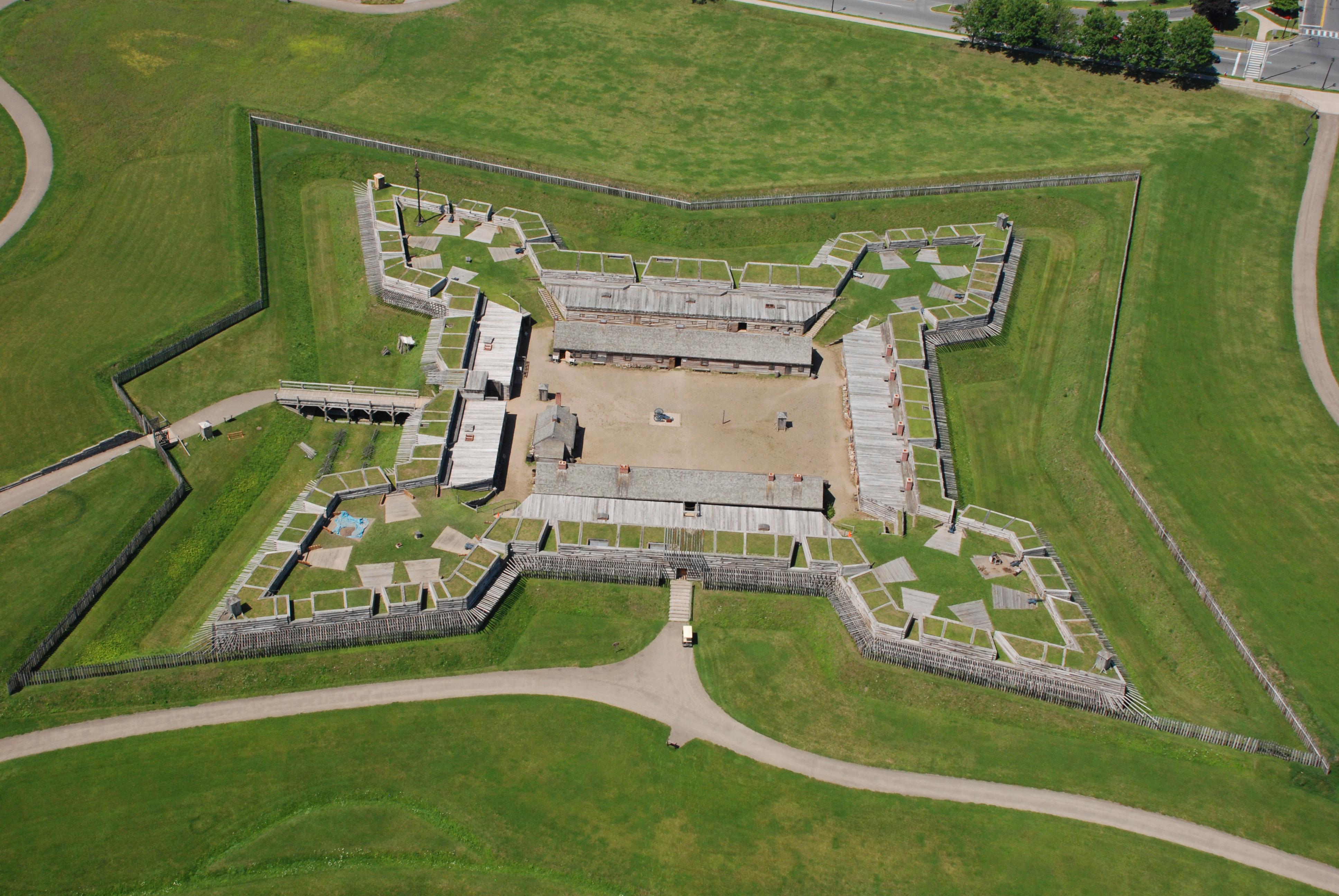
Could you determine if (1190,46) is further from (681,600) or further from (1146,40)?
A: (681,600)

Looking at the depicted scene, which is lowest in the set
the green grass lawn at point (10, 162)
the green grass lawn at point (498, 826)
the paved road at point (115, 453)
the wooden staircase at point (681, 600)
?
the green grass lawn at point (498, 826)

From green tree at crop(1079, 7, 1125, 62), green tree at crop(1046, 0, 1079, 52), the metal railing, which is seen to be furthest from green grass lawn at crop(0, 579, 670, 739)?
green tree at crop(1046, 0, 1079, 52)

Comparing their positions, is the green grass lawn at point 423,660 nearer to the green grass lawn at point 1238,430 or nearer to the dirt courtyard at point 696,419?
the dirt courtyard at point 696,419

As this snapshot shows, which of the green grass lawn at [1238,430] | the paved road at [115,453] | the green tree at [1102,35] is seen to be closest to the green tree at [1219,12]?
the green tree at [1102,35]

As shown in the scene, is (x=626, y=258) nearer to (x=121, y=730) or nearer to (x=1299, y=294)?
(x=121, y=730)

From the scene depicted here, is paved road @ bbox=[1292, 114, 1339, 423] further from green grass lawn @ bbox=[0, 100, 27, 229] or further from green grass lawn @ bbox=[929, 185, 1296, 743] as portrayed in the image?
green grass lawn @ bbox=[0, 100, 27, 229]

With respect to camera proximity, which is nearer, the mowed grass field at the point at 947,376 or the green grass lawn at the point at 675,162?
the mowed grass field at the point at 947,376

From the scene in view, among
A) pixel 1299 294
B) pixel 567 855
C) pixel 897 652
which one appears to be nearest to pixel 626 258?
pixel 897 652
